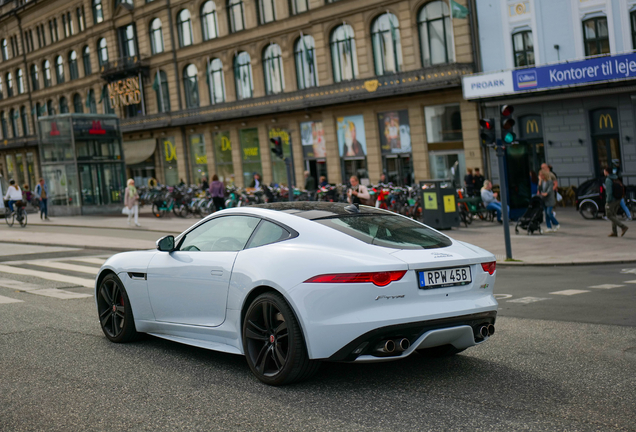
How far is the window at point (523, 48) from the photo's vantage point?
Answer: 2825cm

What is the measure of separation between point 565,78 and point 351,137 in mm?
12384

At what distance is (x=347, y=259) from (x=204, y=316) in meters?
1.53

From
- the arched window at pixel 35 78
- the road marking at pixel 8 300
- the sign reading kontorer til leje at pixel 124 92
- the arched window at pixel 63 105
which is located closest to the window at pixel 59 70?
the arched window at pixel 63 105

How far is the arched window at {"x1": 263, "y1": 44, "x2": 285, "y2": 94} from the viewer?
39.0 meters

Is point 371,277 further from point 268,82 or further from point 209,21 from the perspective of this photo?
point 209,21

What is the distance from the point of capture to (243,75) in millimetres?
41219

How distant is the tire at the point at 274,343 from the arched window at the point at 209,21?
3874 cm

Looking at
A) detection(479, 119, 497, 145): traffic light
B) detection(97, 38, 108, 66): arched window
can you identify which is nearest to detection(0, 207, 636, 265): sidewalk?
detection(479, 119, 497, 145): traffic light

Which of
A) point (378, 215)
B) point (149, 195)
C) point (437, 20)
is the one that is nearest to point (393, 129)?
point (437, 20)

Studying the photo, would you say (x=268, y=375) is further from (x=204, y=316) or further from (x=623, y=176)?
(x=623, y=176)

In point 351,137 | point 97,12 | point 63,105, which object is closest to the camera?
point 351,137

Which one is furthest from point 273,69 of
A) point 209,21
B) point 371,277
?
point 371,277

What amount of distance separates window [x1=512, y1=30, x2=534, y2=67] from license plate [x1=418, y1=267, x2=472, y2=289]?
24.6 metres

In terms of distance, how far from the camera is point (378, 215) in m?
6.27
